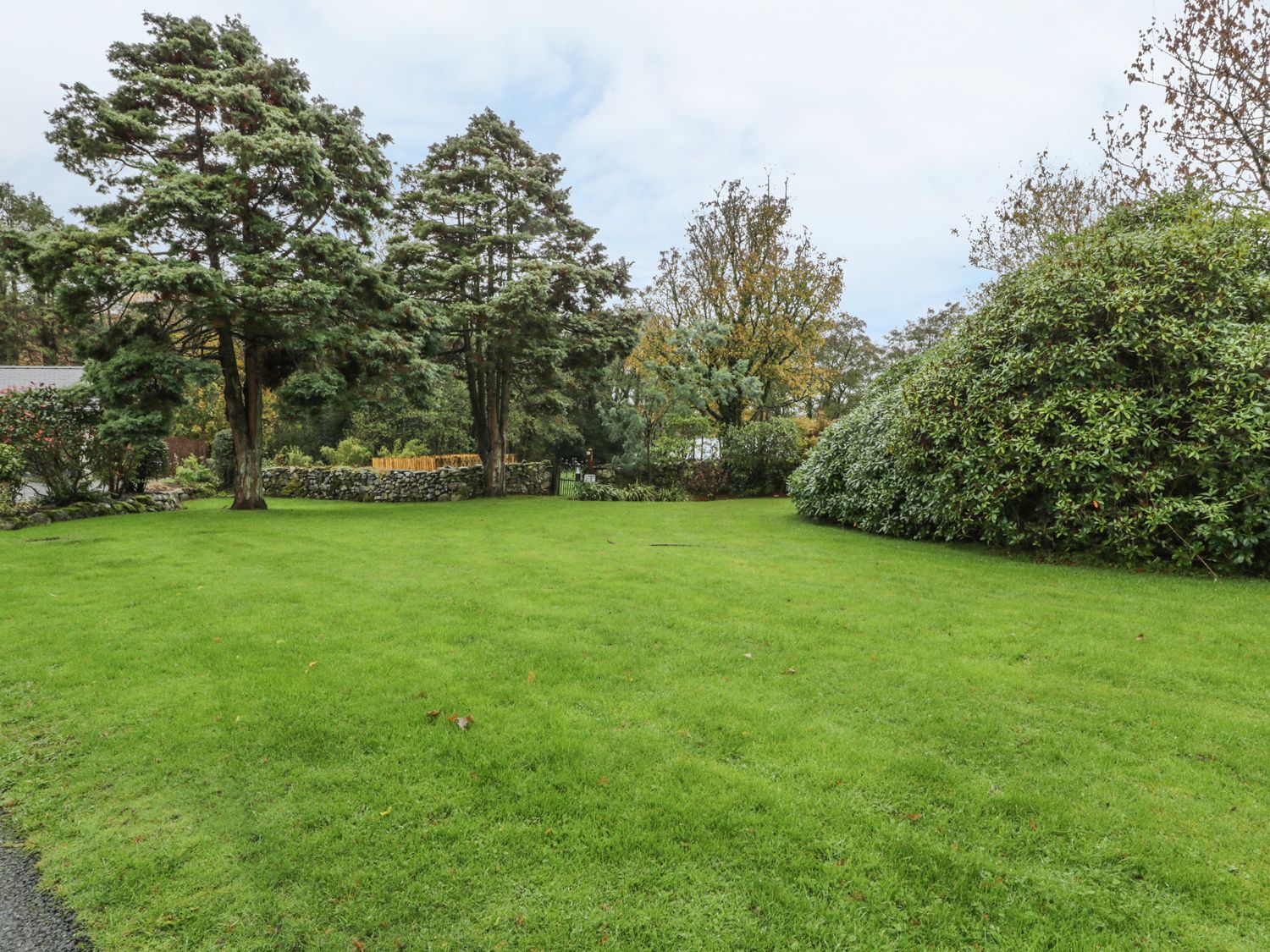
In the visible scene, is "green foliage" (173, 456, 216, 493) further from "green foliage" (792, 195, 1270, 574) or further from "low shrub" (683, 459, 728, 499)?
"green foliage" (792, 195, 1270, 574)

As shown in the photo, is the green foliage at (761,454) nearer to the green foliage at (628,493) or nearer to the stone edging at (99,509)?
the green foliage at (628,493)

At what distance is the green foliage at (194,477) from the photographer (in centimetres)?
1755

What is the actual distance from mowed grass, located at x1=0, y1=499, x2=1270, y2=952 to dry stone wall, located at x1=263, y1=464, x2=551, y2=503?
37.1 ft

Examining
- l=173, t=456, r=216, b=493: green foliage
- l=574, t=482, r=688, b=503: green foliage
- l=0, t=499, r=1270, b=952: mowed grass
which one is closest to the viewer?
l=0, t=499, r=1270, b=952: mowed grass

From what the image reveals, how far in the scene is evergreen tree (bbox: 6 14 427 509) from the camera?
10211 millimetres

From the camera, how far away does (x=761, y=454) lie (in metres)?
18.5

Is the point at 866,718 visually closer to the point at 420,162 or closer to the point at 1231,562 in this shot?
the point at 1231,562

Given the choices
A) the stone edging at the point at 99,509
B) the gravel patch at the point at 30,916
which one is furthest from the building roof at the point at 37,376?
the gravel patch at the point at 30,916

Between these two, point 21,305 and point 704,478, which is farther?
point 21,305

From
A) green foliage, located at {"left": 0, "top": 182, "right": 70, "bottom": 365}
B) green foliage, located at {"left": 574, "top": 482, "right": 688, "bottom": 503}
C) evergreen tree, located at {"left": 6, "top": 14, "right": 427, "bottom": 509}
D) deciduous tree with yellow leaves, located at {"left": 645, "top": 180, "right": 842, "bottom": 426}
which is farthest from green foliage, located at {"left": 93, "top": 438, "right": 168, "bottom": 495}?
green foliage, located at {"left": 0, "top": 182, "right": 70, "bottom": 365}

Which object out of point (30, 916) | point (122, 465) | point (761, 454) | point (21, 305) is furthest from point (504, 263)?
point (21, 305)

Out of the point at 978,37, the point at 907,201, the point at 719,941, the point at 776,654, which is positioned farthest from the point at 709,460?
the point at 719,941

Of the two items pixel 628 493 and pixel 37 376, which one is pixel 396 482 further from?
pixel 37 376

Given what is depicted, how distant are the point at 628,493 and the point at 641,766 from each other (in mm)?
14526
